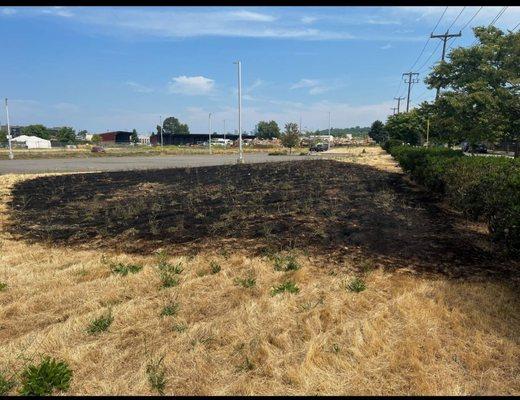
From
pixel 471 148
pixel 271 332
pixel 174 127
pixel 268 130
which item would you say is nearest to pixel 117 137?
pixel 174 127

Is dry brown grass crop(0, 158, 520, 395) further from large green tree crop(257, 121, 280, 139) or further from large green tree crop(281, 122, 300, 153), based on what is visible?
large green tree crop(257, 121, 280, 139)

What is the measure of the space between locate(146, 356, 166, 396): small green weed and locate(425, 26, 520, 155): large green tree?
1910 cm

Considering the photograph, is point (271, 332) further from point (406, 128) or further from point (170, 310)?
point (406, 128)

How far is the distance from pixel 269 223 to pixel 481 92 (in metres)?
15.2

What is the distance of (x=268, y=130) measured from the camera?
13712cm

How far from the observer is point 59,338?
A: 12.1 ft

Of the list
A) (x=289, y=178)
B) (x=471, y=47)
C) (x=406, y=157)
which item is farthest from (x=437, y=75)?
(x=289, y=178)

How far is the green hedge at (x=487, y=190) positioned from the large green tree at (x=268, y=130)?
12503cm

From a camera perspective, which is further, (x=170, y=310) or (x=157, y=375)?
(x=170, y=310)

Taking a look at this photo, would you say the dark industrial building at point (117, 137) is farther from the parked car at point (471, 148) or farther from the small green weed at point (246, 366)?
the small green weed at point (246, 366)

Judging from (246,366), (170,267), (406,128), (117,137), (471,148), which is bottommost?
(246,366)

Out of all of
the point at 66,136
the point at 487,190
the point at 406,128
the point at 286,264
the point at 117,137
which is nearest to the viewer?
the point at 286,264

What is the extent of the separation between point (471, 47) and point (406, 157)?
7.51 metres

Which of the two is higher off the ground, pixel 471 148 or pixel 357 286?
pixel 471 148
